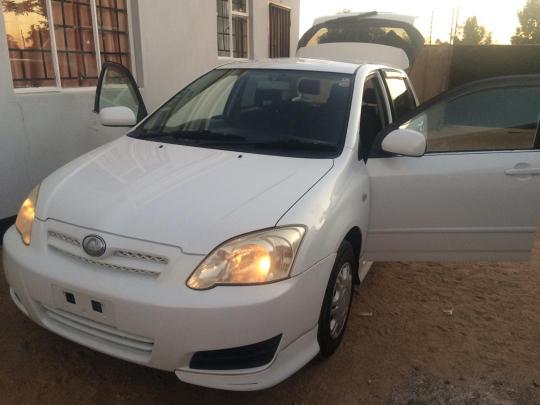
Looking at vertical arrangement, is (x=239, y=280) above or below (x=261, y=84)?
below

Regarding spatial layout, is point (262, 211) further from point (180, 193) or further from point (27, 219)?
point (27, 219)

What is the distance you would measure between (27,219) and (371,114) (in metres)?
2.34

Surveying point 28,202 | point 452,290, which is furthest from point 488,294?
point 28,202

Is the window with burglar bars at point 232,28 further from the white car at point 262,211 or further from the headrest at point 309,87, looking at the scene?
the headrest at point 309,87

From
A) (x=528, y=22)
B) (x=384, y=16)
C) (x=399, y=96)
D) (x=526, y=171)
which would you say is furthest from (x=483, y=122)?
(x=528, y=22)

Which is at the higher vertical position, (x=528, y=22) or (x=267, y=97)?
(x=528, y=22)

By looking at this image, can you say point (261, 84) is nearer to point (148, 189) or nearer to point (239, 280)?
point (148, 189)

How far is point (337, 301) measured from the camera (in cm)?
270

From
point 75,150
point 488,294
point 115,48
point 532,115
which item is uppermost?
point 115,48

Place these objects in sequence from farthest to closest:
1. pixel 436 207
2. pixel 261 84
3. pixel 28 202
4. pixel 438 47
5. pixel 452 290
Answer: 1. pixel 438 47
2. pixel 452 290
3. pixel 261 84
4. pixel 436 207
5. pixel 28 202

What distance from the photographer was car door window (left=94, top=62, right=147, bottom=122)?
456 centimetres

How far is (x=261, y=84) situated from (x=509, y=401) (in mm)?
2570

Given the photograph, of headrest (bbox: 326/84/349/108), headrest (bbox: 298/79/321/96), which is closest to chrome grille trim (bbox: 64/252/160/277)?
headrest (bbox: 326/84/349/108)

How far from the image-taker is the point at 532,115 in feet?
10.6
